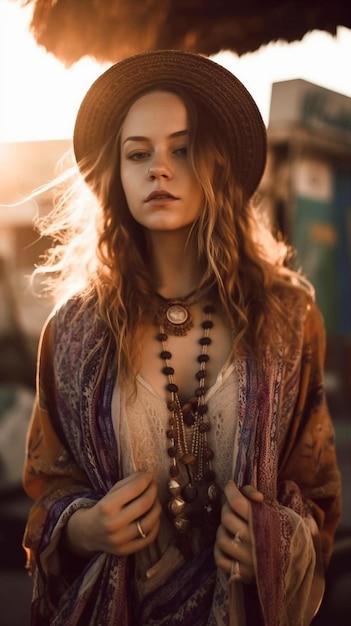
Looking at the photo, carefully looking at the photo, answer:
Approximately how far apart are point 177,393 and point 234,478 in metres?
0.21

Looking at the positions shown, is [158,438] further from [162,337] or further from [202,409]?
[162,337]

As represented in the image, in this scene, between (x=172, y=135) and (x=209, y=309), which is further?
(x=209, y=309)

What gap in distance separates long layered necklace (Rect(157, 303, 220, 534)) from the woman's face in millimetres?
371

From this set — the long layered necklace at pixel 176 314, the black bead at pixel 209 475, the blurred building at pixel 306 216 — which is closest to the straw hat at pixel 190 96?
the long layered necklace at pixel 176 314

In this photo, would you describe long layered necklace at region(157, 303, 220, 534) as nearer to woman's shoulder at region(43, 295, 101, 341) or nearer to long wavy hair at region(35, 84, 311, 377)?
long wavy hair at region(35, 84, 311, 377)

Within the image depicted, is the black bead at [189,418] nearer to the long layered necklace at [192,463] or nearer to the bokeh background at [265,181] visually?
the long layered necklace at [192,463]

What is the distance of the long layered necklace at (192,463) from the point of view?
1346 millimetres

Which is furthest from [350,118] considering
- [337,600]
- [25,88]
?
[337,600]

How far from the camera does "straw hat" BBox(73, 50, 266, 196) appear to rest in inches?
56.7

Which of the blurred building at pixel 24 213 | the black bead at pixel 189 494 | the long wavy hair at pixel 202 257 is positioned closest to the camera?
the black bead at pixel 189 494

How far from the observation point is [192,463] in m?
1.37

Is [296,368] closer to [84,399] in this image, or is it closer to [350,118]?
[84,399]

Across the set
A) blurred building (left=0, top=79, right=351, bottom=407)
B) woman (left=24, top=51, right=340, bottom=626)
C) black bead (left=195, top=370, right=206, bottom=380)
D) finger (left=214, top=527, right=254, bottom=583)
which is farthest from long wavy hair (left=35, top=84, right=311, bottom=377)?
blurred building (left=0, top=79, right=351, bottom=407)

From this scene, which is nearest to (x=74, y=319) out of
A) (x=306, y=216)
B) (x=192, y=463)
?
(x=192, y=463)
